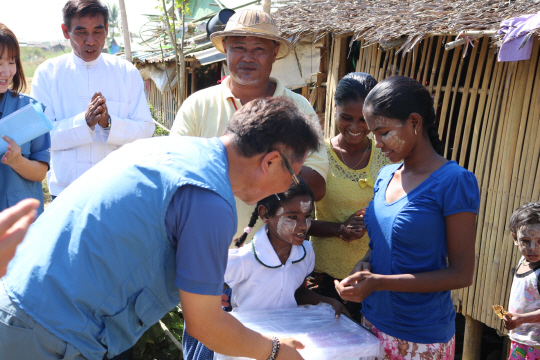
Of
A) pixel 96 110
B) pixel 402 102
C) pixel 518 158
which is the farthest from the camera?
pixel 518 158

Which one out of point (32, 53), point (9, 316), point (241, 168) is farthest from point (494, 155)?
point (32, 53)

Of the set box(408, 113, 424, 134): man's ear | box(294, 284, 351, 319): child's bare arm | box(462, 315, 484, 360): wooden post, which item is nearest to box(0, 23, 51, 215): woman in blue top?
box(294, 284, 351, 319): child's bare arm

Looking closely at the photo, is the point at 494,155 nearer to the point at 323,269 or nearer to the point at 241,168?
the point at 323,269

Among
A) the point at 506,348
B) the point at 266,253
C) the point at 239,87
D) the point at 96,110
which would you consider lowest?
the point at 506,348

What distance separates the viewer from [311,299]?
2.59m

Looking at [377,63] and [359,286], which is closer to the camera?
[359,286]

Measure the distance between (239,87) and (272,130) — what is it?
1361 millimetres

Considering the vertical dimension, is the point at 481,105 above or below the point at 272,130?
above

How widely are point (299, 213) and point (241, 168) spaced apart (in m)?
0.99

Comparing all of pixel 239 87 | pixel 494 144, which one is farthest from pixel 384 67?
pixel 239 87

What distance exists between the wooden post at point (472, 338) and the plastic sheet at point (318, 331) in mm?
2789

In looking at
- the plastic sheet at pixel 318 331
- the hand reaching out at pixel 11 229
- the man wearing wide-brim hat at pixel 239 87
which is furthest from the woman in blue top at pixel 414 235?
the hand reaching out at pixel 11 229

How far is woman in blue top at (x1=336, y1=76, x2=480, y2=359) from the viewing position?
2021 millimetres

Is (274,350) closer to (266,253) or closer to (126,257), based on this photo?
(126,257)
